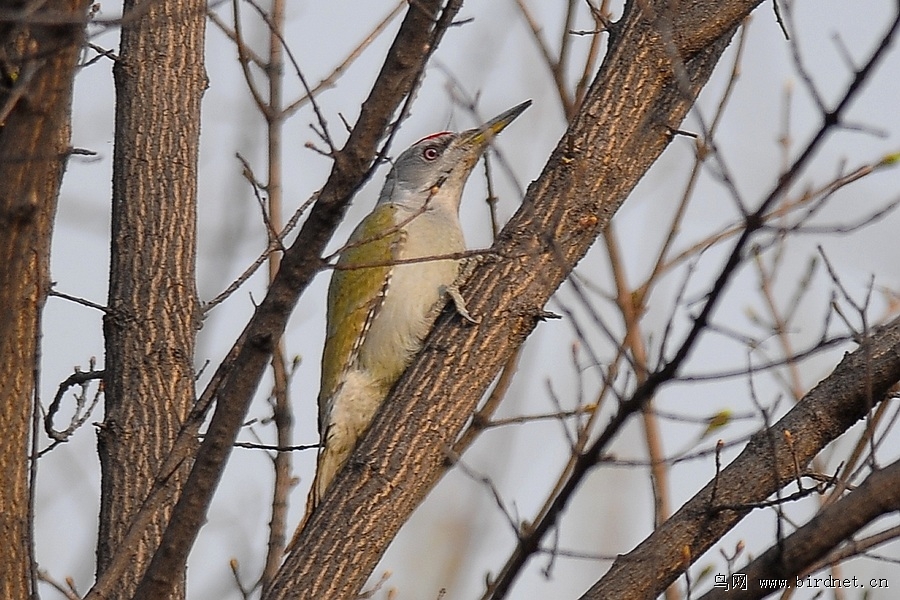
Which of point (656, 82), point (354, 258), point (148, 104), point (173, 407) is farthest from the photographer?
point (354, 258)

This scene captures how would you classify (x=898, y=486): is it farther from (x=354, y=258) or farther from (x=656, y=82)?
(x=354, y=258)

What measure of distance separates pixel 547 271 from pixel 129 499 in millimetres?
1782

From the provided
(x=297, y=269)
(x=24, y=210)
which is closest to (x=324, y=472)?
(x=297, y=269)

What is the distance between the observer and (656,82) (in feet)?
13.9

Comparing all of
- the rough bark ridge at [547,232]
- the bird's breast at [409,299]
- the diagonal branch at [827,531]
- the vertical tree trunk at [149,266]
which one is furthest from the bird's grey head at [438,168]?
the diagonal branch at [827,531]

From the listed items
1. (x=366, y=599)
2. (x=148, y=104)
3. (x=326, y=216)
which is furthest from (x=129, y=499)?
(x=326, y=216)

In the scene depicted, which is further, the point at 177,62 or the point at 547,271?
the point at 177,62

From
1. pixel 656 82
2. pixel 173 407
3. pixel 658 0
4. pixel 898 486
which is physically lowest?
pixel 898 486

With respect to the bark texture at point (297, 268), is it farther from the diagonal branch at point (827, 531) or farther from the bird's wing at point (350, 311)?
the bird's wing at point (350, 311)

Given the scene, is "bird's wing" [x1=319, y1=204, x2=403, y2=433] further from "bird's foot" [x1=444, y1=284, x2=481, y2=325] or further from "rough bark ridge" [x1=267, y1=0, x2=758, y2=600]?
"rough bark ridge" [x1=267, y1=0, x2=758, y2=600]

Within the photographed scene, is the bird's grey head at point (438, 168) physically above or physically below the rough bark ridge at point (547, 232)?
above

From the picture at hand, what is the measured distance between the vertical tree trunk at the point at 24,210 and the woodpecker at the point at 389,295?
1.89 metres

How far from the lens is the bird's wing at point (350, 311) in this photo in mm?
5453

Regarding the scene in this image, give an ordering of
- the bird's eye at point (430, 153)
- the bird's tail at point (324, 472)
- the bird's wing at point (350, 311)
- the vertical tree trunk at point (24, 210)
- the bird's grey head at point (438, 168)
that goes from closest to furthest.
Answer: the vertical tree trunk at point (24, 210) → the bird's tail at point (324, 472) → the bird's wing at point (350, 311) → the bird's grey head at point (438, 168) → the bird's eye at point (430, 153)
